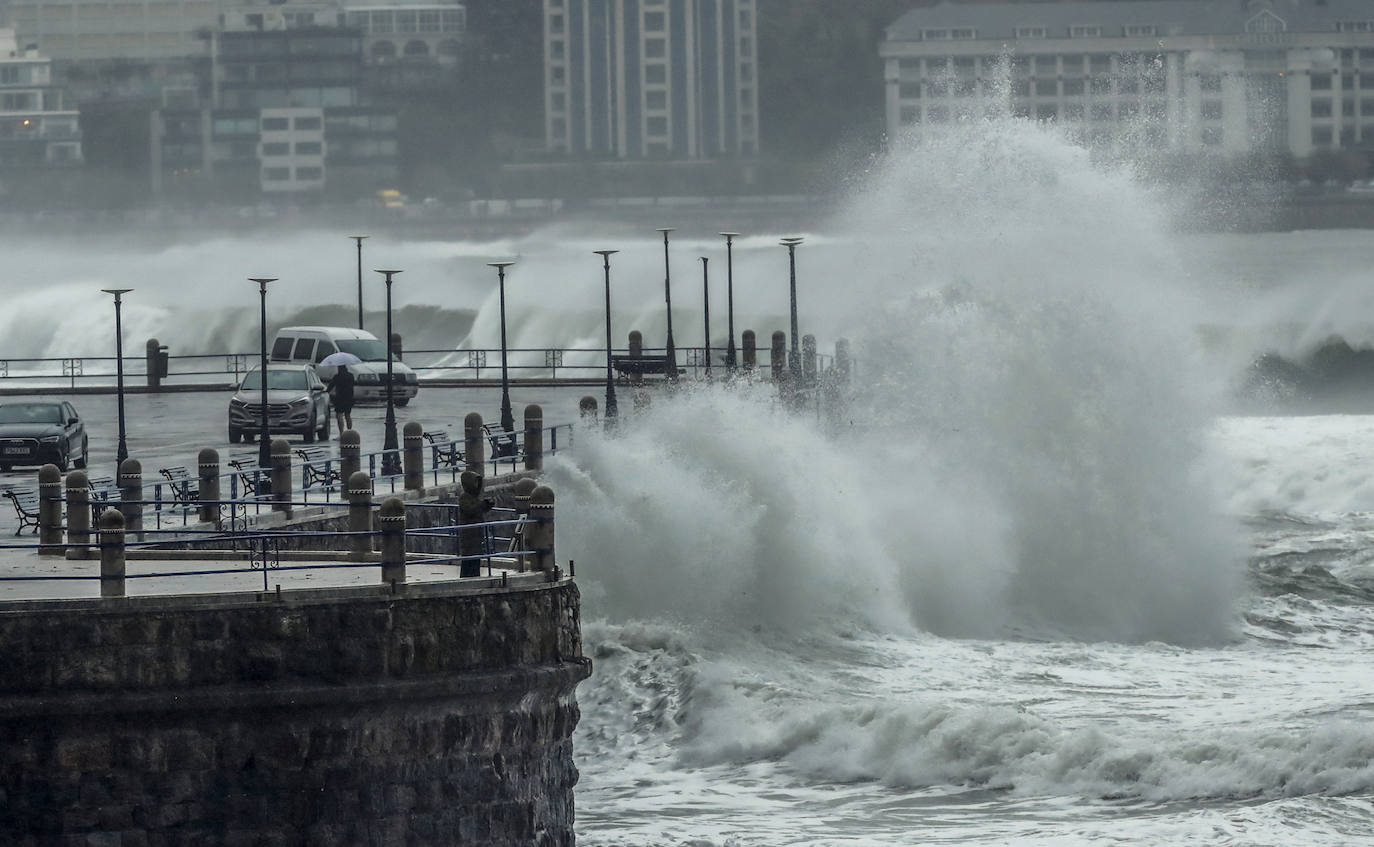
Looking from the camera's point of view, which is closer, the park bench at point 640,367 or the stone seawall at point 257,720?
the stone seawall at point 257,720

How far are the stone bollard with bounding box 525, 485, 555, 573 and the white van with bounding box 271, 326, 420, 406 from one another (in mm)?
31003

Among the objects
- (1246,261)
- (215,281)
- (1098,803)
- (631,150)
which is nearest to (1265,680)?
(1098,803)

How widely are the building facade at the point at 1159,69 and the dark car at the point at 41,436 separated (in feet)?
375

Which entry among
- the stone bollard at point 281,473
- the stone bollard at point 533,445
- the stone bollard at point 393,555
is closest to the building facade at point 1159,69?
the stone bollard at point 533,445

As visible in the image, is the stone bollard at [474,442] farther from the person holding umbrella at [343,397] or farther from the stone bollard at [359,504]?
the stone bollard at [359,504]

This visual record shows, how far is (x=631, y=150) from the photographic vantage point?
177250mm

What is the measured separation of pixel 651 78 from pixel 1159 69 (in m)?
37.9

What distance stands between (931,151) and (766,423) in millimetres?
19789

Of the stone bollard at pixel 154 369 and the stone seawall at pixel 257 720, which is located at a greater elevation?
the stone bollard at pixel 154 369

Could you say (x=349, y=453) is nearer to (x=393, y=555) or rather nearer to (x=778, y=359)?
(x=393, y=555)

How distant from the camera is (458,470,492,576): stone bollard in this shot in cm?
1844

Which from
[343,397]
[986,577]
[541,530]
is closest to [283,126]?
[343,397]

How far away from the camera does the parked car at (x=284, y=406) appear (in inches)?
1615

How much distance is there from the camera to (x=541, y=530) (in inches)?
727
